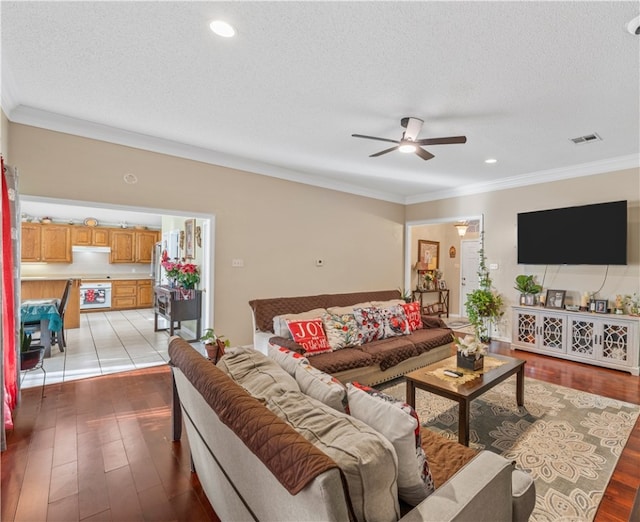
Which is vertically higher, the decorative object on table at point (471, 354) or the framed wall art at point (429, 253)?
the framed wall art at point (429, 253)

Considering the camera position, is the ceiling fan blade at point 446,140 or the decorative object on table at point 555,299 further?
the decorative object on table at point 555,299

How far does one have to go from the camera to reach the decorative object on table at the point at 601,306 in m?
4.25

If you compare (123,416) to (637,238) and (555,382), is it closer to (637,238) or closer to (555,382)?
(555,382)

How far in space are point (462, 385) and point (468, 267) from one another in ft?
20.3

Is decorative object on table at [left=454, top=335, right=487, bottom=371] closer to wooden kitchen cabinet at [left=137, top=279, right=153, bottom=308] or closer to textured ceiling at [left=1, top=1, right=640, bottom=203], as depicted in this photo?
textured ceiling at [left=1, top=1, right=640, bottom=203]

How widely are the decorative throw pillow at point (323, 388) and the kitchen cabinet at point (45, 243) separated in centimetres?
874

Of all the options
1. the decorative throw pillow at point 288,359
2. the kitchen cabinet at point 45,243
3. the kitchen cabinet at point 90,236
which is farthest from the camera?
the kitchen cabinet at point 90,236

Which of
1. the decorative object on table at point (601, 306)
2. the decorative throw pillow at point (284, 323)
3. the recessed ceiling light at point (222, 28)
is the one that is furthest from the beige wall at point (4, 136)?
the decorative object on table at point (601, 306)

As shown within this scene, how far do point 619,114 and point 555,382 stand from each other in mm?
2869

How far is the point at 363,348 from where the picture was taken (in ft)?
11.5

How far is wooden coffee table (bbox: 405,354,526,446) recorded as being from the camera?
2.23 m

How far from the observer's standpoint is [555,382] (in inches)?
143

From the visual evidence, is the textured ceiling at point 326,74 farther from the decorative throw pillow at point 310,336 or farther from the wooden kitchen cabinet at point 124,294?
the wooden kitchen cabinet at point 124,294

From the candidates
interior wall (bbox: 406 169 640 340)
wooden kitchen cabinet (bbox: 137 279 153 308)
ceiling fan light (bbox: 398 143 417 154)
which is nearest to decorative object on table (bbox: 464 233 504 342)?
interior wall (bbox: 406 169 640 340)
